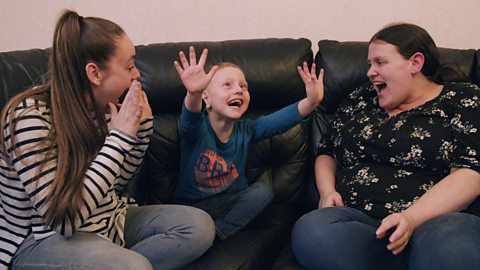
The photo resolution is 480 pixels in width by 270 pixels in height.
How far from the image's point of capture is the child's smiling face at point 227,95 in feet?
5.15

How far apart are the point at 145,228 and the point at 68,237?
223mm

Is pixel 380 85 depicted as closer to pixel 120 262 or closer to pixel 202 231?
pixel 202 231

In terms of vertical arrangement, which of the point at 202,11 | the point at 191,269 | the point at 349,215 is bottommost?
the point at 191,269

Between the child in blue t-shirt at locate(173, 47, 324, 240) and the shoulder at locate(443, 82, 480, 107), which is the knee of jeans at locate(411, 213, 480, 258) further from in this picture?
the child in blue t-shirt at locate(173, 47, 324, 240)

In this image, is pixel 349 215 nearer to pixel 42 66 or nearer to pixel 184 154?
pixel 184 154

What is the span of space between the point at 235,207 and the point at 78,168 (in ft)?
1.89

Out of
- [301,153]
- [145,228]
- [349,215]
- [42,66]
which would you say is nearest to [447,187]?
[349,215]

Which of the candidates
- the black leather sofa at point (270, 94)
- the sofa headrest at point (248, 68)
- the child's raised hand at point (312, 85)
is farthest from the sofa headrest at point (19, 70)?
the child's raised hand at point (312, 85)

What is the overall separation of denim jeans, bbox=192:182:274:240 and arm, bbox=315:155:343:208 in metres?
0.18

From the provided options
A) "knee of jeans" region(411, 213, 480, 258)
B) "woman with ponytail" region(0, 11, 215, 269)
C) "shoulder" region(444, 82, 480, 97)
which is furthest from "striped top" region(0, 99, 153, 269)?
"shoulder" region(444, 82, 480, 97)

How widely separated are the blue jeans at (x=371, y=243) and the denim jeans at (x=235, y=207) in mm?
243

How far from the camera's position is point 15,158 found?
1.13m

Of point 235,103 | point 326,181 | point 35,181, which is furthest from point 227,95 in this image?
point 35,181

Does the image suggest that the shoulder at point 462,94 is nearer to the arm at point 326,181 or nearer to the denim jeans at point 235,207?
the arm at point 326,181
